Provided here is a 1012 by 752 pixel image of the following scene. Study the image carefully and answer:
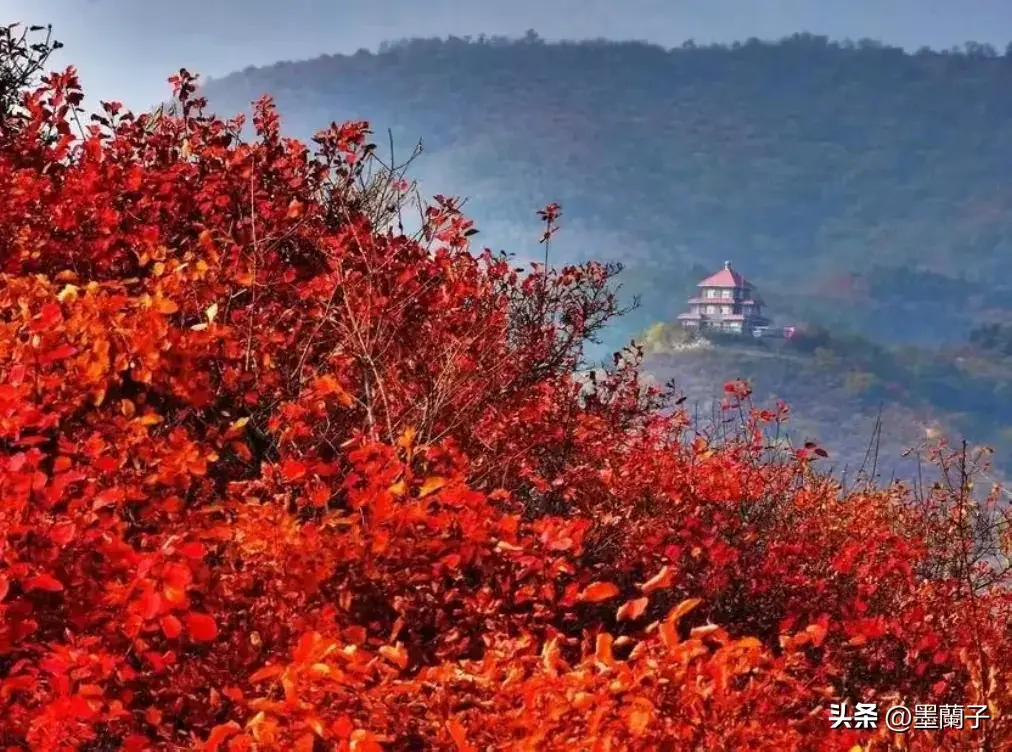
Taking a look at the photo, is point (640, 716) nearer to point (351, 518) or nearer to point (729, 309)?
point (351, 518)

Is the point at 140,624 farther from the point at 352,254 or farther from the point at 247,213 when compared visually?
the point at 247,213

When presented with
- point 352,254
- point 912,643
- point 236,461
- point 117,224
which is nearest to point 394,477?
point 236,461

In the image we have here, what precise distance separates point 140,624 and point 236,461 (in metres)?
2.83

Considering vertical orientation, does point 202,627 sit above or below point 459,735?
above

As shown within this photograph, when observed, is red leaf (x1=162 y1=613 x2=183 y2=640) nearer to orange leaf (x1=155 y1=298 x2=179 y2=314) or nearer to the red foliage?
the red foliage

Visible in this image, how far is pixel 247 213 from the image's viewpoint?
892 cm

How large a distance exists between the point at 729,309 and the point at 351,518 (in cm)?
15630

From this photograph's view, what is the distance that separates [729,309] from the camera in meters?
157

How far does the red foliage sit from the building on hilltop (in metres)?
146

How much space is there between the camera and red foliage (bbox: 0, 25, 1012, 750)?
420 cm

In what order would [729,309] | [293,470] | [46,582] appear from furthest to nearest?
[729,309]
[293,470]
[46,582]

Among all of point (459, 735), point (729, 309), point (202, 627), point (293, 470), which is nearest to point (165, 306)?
point (293, 470)

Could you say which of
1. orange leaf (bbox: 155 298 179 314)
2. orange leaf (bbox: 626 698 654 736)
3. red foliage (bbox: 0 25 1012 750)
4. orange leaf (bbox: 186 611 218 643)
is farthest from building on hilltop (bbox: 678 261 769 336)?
orange leaf (bbox: 186 611 218 643)

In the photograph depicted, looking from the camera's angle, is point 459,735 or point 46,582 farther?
Answer: point 46,582
